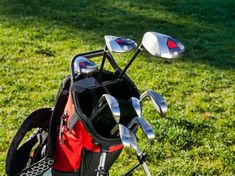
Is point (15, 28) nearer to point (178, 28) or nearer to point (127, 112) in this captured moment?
point (178, 28)

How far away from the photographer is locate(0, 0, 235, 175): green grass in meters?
4.14

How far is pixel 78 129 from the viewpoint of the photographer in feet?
8.03

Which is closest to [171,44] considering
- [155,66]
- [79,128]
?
[79,128]

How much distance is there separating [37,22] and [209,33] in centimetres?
249

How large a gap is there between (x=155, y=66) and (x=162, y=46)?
3.42 metres

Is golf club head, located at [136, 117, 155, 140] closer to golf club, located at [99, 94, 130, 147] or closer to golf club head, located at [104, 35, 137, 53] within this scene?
golf club, located at [99, 94, 130, 147]

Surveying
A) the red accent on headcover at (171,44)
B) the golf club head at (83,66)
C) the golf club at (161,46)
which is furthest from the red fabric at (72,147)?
the red accent on headcover at (171,44)

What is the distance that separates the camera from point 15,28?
654 cm

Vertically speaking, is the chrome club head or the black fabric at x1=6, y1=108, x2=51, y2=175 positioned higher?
the chrome club head

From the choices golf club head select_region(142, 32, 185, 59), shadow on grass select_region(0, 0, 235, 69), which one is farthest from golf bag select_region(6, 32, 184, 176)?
shadow on grass select_region(0, 0, 235, 69)

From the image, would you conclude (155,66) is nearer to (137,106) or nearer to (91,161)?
(91,161)

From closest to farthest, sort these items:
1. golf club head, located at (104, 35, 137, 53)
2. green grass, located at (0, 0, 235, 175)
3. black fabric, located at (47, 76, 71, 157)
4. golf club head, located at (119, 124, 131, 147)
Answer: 1. golf club head, located at (119, 124, 131, 147)
2. golf club head, located at (104, 35, 137, 53)
3. black fabric, located at (47, 76, 71, 157)
4. green grass, located at (0, 0, 235, 175)

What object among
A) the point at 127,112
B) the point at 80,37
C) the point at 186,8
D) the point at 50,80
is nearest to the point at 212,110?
the point at 50,80

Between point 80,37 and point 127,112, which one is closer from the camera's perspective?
point 127,112
